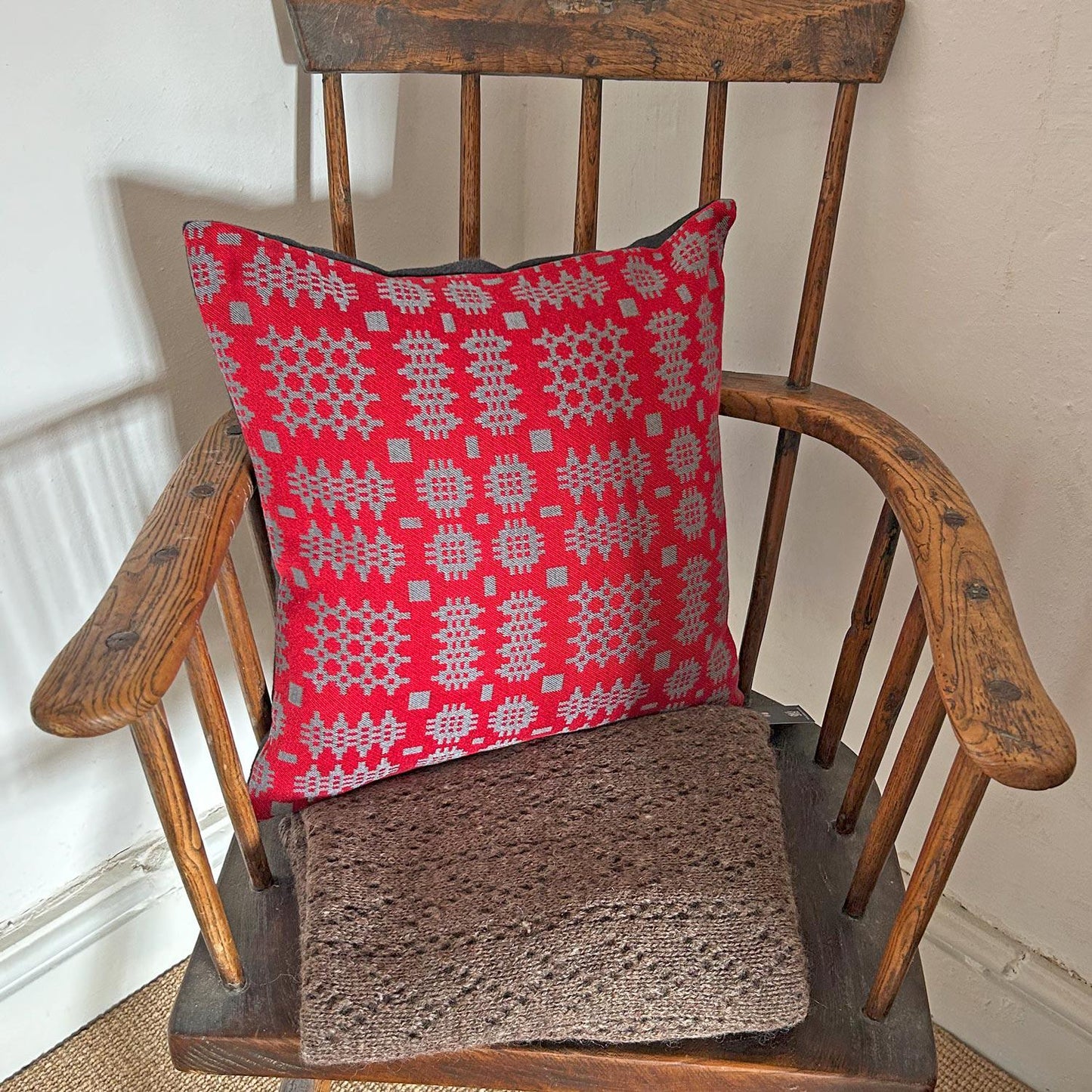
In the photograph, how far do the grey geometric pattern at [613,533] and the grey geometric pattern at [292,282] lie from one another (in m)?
0.22

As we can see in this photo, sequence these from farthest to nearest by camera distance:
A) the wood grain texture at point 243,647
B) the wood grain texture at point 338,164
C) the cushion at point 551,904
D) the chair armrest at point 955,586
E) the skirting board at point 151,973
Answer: the skirting board at point 151,973, the wood grain texture at point 338,164, the wood grain texture at point 243,647, the cushion at point 551,904, the chair armrest at point 955,586

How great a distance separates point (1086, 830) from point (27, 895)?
995mm

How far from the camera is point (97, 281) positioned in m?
0.81

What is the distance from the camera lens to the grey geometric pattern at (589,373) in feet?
2.26

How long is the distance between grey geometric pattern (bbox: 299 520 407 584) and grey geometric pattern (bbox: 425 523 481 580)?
0.8 inches

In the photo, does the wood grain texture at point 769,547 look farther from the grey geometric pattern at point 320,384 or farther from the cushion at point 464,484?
the grey geometric pattern at point 320,384

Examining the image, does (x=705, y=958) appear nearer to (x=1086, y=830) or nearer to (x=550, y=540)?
(x=550, y=540)

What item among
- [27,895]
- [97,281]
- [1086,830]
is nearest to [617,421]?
[97,281]

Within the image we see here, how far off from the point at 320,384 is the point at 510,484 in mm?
139

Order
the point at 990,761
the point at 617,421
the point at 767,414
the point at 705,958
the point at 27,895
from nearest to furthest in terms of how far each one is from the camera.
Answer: the point at 990,761, the point at 705,958, the point at 617,421, the point at 767,414, the point at 27,895

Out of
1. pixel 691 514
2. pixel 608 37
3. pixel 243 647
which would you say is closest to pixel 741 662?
pixel 691 514

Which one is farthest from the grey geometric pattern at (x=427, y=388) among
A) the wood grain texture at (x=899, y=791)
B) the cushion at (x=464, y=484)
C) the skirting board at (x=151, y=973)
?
the skirting board at (x=151, y=973)

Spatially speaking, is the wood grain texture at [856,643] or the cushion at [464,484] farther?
the wood grain texture at [856,643]

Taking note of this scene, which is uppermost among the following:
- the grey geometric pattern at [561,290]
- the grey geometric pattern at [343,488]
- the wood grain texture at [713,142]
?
the wood grain texture at [713,142]
